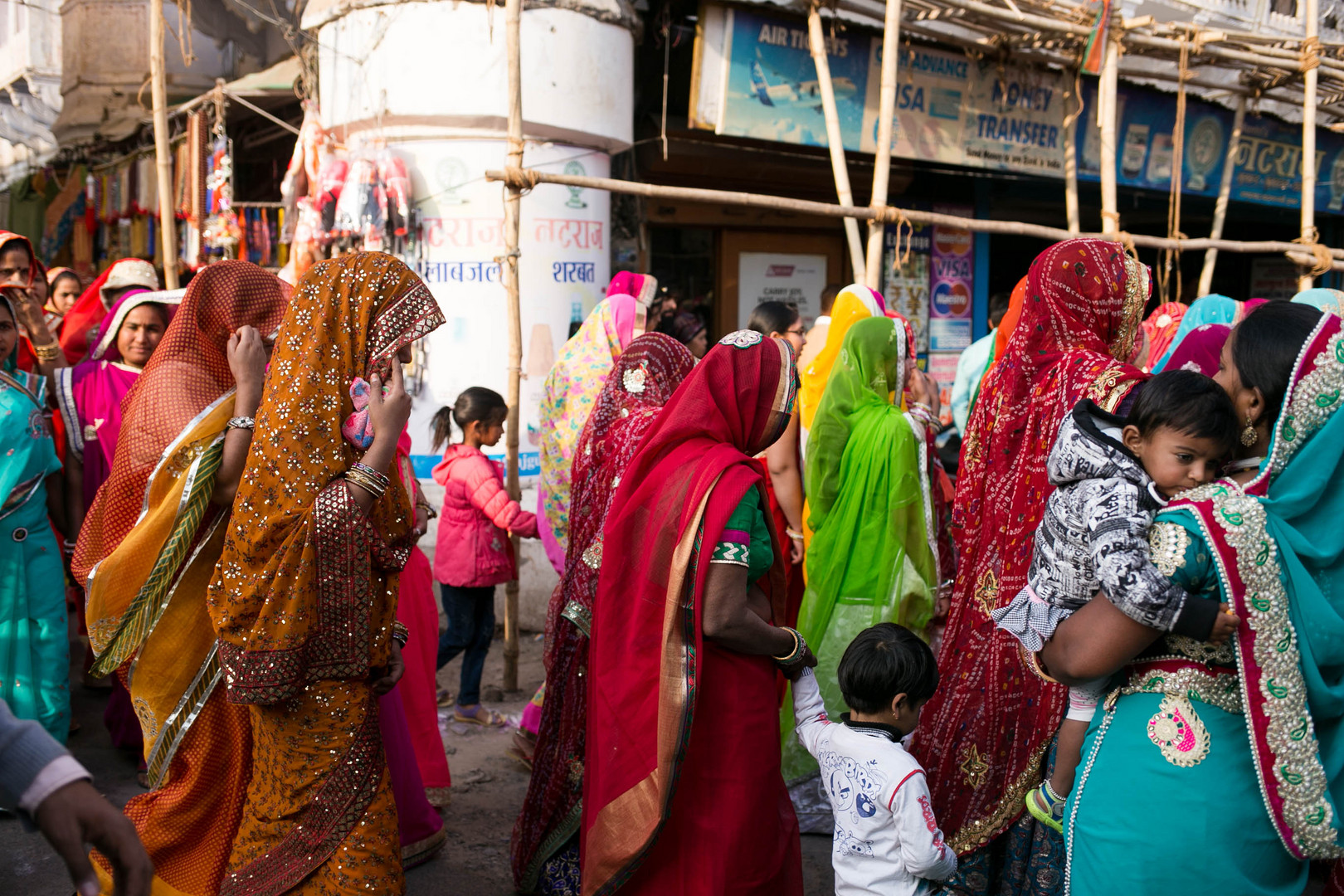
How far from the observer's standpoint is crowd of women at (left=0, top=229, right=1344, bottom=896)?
1.82 meters

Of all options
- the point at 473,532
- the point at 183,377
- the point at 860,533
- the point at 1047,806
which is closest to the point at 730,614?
the point at 1047,806

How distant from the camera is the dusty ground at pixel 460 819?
3.32m

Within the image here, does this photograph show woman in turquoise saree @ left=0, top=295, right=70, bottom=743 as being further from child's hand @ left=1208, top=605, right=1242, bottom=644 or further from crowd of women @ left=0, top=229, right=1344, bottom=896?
child's hand @ left=1208, top=605, right=1242, bottom=644

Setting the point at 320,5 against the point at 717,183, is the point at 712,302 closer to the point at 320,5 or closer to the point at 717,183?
the point at 717,183

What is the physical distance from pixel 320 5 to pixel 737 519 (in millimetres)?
5342

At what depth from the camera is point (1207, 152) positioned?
9.73 metres

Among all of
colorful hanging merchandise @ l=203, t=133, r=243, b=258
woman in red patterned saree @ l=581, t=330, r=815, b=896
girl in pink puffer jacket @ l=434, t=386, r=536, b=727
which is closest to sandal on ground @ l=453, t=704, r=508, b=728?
girl in pink puffer jacket @ l=434, t=386, r=536, b=727

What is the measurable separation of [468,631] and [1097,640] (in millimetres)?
3329

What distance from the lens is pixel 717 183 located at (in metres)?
8.41

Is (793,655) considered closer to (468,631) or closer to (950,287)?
(468,631)

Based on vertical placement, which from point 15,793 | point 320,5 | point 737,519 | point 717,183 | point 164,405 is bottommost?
point 15,793

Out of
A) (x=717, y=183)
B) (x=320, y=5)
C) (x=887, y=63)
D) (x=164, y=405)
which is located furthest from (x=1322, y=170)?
(x=164, y=405)

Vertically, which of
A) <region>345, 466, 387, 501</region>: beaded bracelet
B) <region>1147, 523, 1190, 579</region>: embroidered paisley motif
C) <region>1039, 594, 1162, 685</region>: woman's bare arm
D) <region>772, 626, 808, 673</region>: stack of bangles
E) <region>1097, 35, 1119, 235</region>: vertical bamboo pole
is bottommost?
<region>772, 626, 808, 673</region>: stack of bangles

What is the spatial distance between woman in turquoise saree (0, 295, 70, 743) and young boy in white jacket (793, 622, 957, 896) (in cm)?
300
